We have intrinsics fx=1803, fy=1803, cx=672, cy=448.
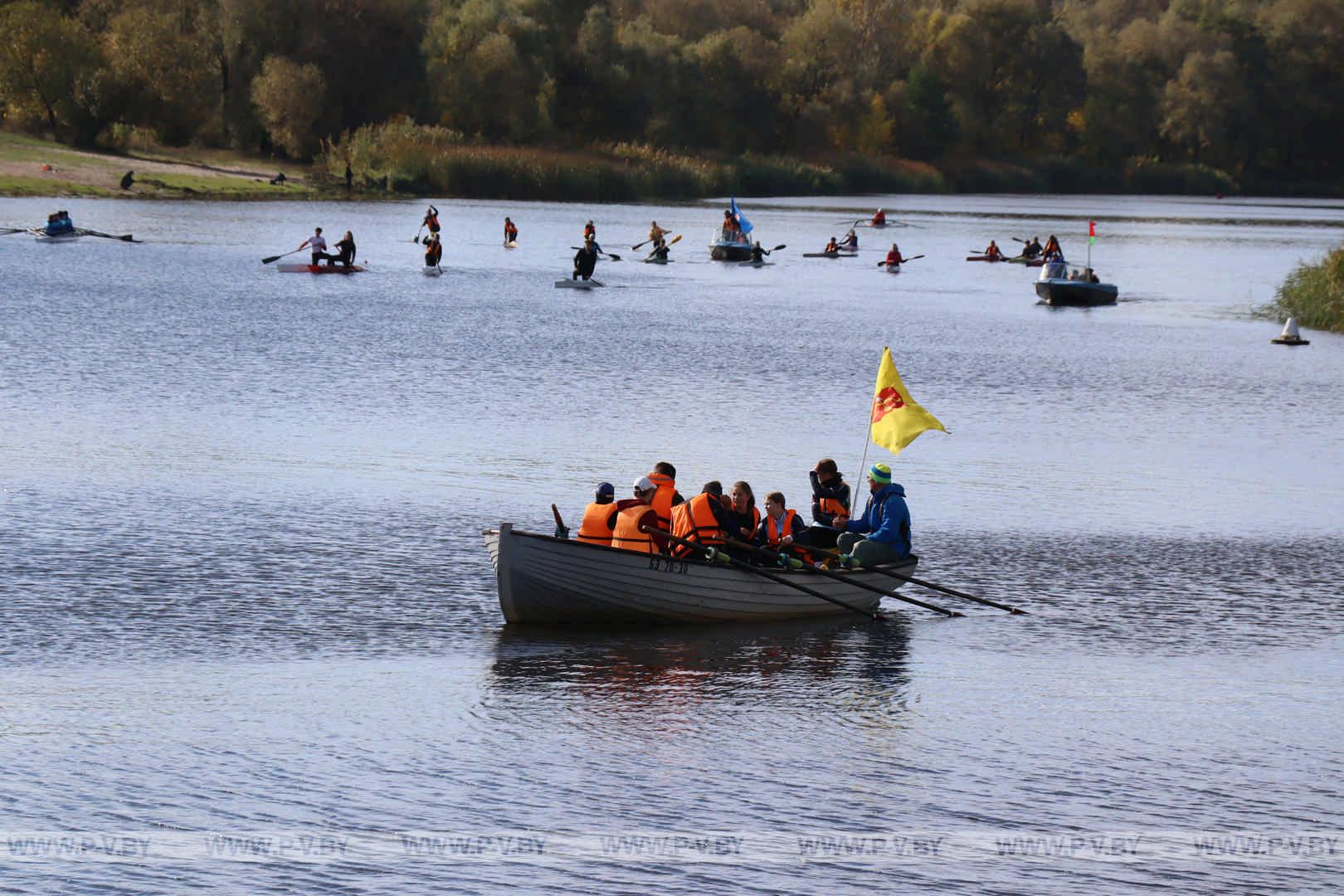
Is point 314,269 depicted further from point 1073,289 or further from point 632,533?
point 632,533

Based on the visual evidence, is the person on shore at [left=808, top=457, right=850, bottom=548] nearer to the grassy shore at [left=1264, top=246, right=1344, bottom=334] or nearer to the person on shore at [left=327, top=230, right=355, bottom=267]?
the grassy shore at [left=1264, top=246, right=1344, bottom=334]

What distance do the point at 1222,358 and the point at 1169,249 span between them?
50516 mm

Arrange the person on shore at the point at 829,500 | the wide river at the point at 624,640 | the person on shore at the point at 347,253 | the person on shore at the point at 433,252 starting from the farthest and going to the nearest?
the person on shore at the point at 433,252
the person on shore at the point at 347,253
the person on shore at the point at 829,500
the wide river at the point at 624,640

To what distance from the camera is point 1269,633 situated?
73.4 ft

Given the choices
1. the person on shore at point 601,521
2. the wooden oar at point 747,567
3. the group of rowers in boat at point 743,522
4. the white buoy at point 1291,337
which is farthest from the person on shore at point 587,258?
the person on shore at point 601,521

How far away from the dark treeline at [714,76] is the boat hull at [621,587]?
333ft

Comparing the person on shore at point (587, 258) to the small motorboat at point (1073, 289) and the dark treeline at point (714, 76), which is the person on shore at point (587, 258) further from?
the dark treeline at point (714, 76)

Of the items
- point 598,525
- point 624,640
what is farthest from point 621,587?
point 598,525

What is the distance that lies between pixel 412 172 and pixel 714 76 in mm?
37510

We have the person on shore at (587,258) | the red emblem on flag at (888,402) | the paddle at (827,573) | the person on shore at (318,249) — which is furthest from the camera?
the person on shore at (318,249)

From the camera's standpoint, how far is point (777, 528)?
75.0 ft

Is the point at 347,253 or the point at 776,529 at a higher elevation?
the point at 347,253

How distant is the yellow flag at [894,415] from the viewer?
25375 mm

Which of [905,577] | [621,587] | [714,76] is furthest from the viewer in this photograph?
[714,76]
